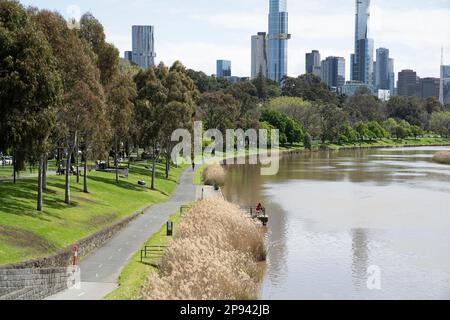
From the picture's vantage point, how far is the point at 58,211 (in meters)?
40.5

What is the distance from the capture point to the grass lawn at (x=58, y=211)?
31.4m

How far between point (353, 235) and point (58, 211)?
19134 millimetres

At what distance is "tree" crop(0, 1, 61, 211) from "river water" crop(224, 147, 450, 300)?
14013mm

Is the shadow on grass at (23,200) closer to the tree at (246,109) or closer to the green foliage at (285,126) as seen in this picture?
the tree at (246,109)

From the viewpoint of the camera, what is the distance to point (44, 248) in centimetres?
3166

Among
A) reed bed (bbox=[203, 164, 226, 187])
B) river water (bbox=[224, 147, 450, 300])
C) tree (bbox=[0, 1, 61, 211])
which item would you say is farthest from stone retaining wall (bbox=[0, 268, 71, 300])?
reed bed (bbox=[203, 164, 226, 187])

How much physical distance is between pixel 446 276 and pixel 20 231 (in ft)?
70.1

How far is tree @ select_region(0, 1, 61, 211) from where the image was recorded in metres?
32.8

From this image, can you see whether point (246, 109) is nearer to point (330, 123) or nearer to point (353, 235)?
point (330, 123)

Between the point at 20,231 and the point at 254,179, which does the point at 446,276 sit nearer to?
the point at 20,231

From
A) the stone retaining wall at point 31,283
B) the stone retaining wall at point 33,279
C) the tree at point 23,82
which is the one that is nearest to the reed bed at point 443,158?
the tree at point 23,82

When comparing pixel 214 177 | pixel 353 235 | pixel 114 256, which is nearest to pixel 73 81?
pixel 114 256

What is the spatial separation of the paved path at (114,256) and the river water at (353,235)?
6.95m

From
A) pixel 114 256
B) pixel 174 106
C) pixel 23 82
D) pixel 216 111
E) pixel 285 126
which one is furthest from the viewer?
pixel 285 126
